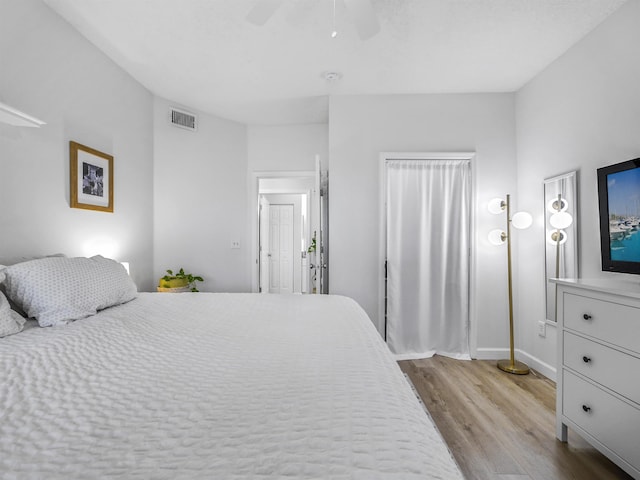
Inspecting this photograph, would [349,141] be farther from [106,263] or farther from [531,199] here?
[106,263]

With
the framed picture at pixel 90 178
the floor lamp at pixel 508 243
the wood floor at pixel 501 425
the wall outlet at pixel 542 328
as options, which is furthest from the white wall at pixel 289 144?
the wall outlet at pixel 542 328

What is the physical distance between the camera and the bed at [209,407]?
557 millimetres

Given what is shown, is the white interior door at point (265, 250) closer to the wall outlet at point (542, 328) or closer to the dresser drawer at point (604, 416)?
the wall outlet at point (542, 328)

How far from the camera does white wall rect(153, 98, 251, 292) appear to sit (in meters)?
3.63

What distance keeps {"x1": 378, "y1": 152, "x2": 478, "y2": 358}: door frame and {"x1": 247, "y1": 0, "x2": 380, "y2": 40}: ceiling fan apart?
1.59 meters

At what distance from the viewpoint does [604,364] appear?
1651mm

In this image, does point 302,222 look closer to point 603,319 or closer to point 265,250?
point 265,250

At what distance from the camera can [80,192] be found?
95.8 inches

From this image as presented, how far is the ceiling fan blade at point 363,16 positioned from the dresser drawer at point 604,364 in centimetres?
205

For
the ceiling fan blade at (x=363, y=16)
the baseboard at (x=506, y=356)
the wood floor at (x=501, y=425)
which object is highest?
the ceiling fan blade at (x=363, y=16)

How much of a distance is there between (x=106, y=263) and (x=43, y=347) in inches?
39.1

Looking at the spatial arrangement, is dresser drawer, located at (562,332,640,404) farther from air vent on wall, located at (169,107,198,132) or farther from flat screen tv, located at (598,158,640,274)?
air vent on wall, located at (169,107,198,132)

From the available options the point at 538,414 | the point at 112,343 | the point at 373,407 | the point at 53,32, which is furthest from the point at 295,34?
the point at 538,414

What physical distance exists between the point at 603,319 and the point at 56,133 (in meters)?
3.41
